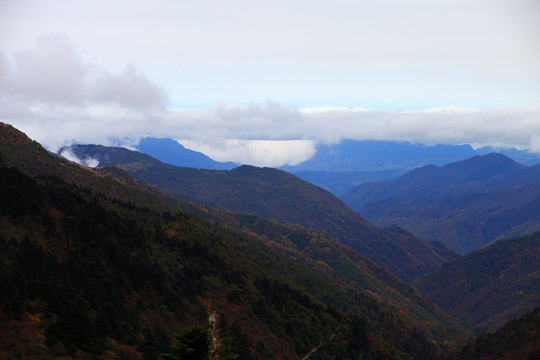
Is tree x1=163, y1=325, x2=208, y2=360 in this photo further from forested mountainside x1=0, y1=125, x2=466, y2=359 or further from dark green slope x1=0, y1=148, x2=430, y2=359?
dark green slope x1=0, y1=148, x2=430, y2=359

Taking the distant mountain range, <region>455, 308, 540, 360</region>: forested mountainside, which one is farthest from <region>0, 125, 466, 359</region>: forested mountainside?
<region>455, 308, 540, 360</region>: forested mountainside

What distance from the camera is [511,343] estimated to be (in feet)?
557

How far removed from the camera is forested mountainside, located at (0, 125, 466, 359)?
63.0 meters

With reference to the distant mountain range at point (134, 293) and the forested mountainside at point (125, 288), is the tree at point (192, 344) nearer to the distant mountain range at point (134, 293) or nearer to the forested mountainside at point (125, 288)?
the distant mountain range at point (134, 293)

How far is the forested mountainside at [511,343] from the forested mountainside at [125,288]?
41.7 metres

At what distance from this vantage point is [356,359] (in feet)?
458

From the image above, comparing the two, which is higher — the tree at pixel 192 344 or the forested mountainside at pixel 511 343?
the tree at pixel 192 344

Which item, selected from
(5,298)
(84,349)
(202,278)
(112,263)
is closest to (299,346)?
(202,278)

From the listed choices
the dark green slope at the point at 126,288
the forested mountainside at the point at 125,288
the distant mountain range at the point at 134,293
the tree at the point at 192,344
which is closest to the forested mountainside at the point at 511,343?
the distant mountain range at the point at 134,293

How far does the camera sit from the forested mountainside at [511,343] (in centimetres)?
15119

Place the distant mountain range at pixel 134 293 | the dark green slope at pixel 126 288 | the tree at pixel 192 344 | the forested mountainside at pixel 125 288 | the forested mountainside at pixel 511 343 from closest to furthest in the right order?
the tree at pixel 192 344 → the distant mountain range at pixel 134 293 → the forested mountainside at pixel 125 288 → the dark green slope at pixel 126 288 → the forested mountainside at pixel 511 343

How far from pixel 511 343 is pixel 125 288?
152197mm

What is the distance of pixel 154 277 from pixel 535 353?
115m

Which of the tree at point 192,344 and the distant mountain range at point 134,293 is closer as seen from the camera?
the tree at point 192,344
